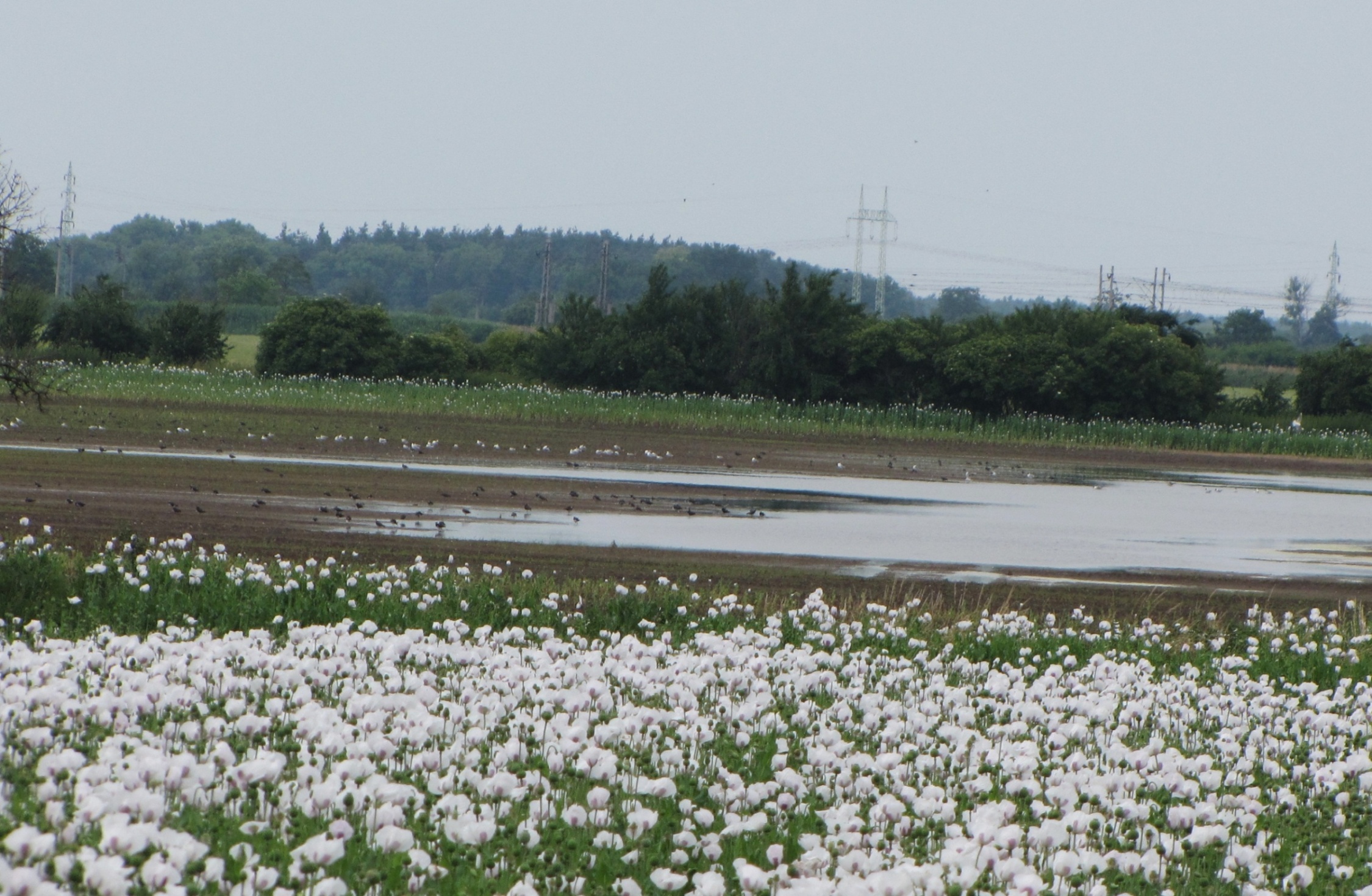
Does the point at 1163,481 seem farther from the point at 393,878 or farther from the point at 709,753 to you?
the point at 393,878

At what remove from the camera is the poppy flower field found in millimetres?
4270

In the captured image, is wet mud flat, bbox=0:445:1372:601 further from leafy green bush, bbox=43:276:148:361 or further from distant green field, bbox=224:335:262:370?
leafy green bush, bbox=43:276:148:361

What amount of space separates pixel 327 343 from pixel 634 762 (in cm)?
4972

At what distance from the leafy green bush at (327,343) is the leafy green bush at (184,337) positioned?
5.74m

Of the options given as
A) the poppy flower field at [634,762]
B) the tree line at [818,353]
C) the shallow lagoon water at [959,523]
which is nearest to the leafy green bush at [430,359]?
the tree line at [818,353]

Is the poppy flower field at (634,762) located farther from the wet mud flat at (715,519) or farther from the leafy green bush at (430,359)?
the leafy green bush at (430,359)

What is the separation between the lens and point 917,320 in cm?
5681

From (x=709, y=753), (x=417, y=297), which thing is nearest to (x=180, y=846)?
(x=709, y=753)

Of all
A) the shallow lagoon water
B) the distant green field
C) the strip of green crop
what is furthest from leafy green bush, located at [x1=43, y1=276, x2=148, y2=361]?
the shallow lagoon water

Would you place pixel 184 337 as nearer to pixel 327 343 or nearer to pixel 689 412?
pixel 327 343

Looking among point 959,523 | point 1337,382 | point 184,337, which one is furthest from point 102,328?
point 1337,382

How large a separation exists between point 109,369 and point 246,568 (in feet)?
132

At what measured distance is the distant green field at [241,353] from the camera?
60.7 meters

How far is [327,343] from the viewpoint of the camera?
53750mm
